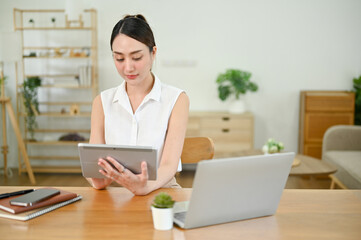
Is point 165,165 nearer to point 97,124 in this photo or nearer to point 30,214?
point 97,124

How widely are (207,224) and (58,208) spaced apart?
1.72ft

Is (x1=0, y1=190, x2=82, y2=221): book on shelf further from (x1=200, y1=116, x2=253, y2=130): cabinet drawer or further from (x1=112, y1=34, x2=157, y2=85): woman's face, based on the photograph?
(x1=200, y1=116, x2=253, y2=130): cabinet drawer

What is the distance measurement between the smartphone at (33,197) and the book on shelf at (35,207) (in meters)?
0.01

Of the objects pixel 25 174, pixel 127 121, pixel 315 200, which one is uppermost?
pixel 127 121

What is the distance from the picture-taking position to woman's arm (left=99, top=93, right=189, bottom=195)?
150 cm

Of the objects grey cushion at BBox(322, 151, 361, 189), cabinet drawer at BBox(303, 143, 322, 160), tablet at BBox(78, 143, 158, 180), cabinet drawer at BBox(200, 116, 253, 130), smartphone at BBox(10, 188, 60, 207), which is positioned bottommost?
cabinet drawer at BBox(303, 143, 322, 160)

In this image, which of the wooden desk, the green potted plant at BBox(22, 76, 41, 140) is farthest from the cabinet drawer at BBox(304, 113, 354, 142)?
the wooden desk

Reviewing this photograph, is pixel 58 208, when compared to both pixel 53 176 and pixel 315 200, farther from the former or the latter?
pixel 53 176

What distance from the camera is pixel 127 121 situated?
Answer: 198 centimetres

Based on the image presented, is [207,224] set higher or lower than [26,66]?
lower

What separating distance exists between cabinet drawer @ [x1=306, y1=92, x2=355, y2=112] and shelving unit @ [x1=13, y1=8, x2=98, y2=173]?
2.61 metres

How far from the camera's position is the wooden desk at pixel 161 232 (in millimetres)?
1264

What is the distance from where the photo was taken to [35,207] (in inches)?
57.1

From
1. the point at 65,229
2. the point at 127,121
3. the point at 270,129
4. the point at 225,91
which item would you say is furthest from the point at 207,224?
the point at 270,129
